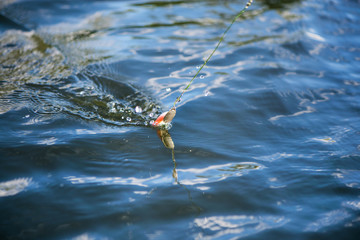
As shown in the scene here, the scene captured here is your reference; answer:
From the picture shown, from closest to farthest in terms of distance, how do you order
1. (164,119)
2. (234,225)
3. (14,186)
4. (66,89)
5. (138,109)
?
(234,225) → (14,186) → (164,119) → (138,109) → (66,89)

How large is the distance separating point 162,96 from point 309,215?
2.10m

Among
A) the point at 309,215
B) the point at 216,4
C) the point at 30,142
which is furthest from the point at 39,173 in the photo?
the point at 216,4

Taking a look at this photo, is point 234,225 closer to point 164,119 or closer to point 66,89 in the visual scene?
point 164,119

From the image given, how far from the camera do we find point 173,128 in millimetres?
3432

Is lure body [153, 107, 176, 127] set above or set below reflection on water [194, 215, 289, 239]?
above

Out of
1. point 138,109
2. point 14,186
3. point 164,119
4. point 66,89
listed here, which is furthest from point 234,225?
point 66,89

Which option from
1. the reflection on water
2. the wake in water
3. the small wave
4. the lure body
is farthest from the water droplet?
the reflection on water

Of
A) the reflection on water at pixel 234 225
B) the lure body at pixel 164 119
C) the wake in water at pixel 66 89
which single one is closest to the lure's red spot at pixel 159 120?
the lure body at pixel 164 119

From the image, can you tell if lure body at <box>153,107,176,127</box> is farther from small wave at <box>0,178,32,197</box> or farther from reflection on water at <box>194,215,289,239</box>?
small wave at <box>0,178,32,197</box>

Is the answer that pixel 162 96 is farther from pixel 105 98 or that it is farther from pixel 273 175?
pixel 273 175

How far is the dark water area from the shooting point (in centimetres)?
242

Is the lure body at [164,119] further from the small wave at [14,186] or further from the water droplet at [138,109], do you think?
the small wave at [14,186]

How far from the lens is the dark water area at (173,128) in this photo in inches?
95.4

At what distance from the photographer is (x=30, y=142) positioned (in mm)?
3004
